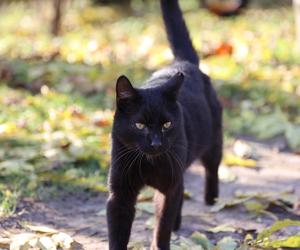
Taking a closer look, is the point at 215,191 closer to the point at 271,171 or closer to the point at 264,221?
the point at 264,221

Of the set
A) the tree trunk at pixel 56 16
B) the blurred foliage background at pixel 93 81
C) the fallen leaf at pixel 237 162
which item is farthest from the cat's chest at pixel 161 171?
the tree trunk at pixel 56 16

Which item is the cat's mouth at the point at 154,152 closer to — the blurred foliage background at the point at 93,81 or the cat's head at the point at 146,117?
the cat's head at the point at 146,117

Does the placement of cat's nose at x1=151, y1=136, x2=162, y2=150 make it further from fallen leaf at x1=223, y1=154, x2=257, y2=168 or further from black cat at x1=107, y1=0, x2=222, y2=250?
fallen leaf at x1=223, y1=154, x2=257, y2=168

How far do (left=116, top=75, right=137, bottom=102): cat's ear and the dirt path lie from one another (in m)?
0.85

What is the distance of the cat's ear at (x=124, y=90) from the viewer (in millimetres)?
3117

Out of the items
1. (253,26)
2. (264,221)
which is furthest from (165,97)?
A: (253,26)

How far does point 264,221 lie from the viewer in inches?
157

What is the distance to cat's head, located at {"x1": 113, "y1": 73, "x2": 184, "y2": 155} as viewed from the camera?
3.12 meters

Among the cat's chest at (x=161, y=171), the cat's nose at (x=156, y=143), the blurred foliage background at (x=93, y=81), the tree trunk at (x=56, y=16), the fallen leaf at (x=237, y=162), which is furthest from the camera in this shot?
the tree trunk at (x=56, y=16)

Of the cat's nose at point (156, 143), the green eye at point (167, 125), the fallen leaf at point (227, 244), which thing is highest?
the green eye at point (167, 125)

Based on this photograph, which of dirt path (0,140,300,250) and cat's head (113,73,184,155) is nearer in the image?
cat's head (113,73,184,155)

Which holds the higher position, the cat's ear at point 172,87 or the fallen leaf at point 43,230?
the cat's ear at point 172,87

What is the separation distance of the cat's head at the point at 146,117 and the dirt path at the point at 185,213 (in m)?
0.69

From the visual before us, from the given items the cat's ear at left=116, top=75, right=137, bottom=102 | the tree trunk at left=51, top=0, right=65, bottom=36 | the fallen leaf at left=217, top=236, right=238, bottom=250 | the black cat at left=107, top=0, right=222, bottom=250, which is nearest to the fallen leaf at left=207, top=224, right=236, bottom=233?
the fallen leaf at left=217, top=236, right=238, bottom=250
